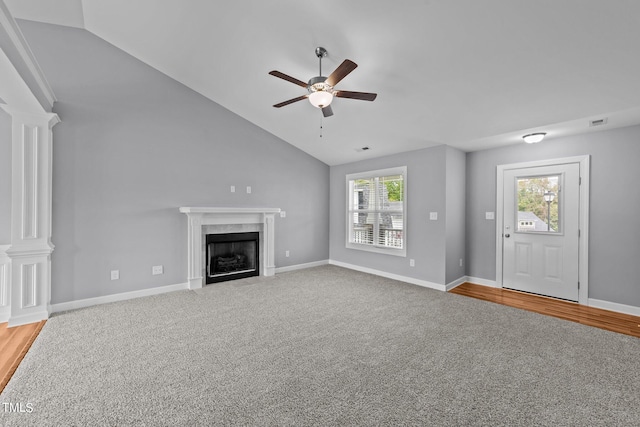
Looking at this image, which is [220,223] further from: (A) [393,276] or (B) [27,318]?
(A) [393,276]

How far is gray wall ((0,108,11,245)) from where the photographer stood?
10.6 ft

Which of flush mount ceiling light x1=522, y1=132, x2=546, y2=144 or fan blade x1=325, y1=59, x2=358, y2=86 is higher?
fan blade x1=325, y1=59, x2=358, y2=86

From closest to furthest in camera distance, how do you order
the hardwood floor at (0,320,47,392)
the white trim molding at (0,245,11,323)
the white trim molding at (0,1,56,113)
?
the white trim molding at (0,1,56,113) < the hardwood floor at (0,320,47,392) < the white trim molding at (0,245,11,323)

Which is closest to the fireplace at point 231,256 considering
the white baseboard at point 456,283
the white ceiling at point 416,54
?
the white ceiling at point 416,54

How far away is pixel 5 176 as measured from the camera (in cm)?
325

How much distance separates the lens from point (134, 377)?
2.12 m

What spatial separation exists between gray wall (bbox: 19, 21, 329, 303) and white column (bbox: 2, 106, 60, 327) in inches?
9.7

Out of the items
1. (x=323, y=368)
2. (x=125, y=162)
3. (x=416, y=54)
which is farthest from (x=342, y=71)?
(x=125, y=162)

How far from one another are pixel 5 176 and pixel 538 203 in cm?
710

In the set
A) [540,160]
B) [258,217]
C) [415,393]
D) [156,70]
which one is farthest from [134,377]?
[540,160]

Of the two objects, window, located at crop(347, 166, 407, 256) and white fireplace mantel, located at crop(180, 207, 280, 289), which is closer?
white fireplace mantel, located at crop(180, 207, 280, 289)

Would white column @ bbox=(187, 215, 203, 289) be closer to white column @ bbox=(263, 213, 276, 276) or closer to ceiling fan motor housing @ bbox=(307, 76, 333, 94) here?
white column @ bbox=(263, 213, 276, 276)

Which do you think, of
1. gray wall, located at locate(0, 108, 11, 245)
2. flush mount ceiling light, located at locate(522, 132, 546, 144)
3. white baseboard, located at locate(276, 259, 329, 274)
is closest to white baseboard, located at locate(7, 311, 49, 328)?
gray wall, located at locate(0, 108, 11, 245)

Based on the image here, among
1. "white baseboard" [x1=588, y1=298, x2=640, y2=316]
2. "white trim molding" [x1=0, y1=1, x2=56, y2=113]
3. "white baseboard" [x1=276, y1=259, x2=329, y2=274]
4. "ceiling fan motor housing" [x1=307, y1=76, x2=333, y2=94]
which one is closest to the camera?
"white trim molding" [x1=0, y1=1, x2=56, y2=113]
